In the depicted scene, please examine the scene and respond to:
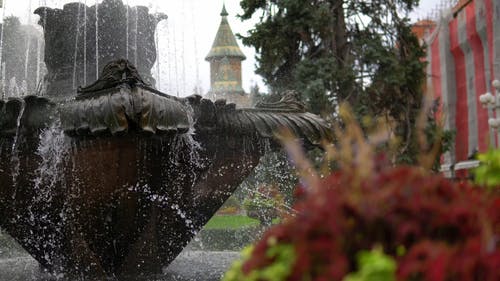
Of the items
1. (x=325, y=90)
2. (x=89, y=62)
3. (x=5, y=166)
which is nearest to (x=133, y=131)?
(x=5, y=166)

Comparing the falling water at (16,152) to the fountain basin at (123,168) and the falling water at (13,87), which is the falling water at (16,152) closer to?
the fountain basin at (123,168)

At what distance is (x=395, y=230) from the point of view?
137cm

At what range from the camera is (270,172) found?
8.38 m

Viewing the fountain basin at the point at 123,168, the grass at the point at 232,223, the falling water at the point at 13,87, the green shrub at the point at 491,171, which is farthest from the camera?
the grass at the point at 232,223

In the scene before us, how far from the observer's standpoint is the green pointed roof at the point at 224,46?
5147 centimetres

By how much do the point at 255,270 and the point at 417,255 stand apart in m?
0.32

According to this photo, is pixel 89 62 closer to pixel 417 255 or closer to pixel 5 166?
pixel 5 166

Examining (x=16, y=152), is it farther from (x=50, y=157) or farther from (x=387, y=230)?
(x=387, y=230)

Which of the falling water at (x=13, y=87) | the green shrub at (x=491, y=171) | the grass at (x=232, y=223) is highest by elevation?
the falling water at (x=13, y=87)

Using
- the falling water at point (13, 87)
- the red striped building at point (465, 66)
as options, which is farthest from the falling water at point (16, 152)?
the red striped building at point (465, 66)

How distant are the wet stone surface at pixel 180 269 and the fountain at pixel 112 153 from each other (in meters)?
0.14

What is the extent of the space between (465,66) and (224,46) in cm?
2451

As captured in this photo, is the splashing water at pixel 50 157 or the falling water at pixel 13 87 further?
the falling water at pixel 13 87

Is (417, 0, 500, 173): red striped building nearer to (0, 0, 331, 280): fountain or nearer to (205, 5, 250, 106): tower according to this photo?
(205, 5, 250, 106): tower
